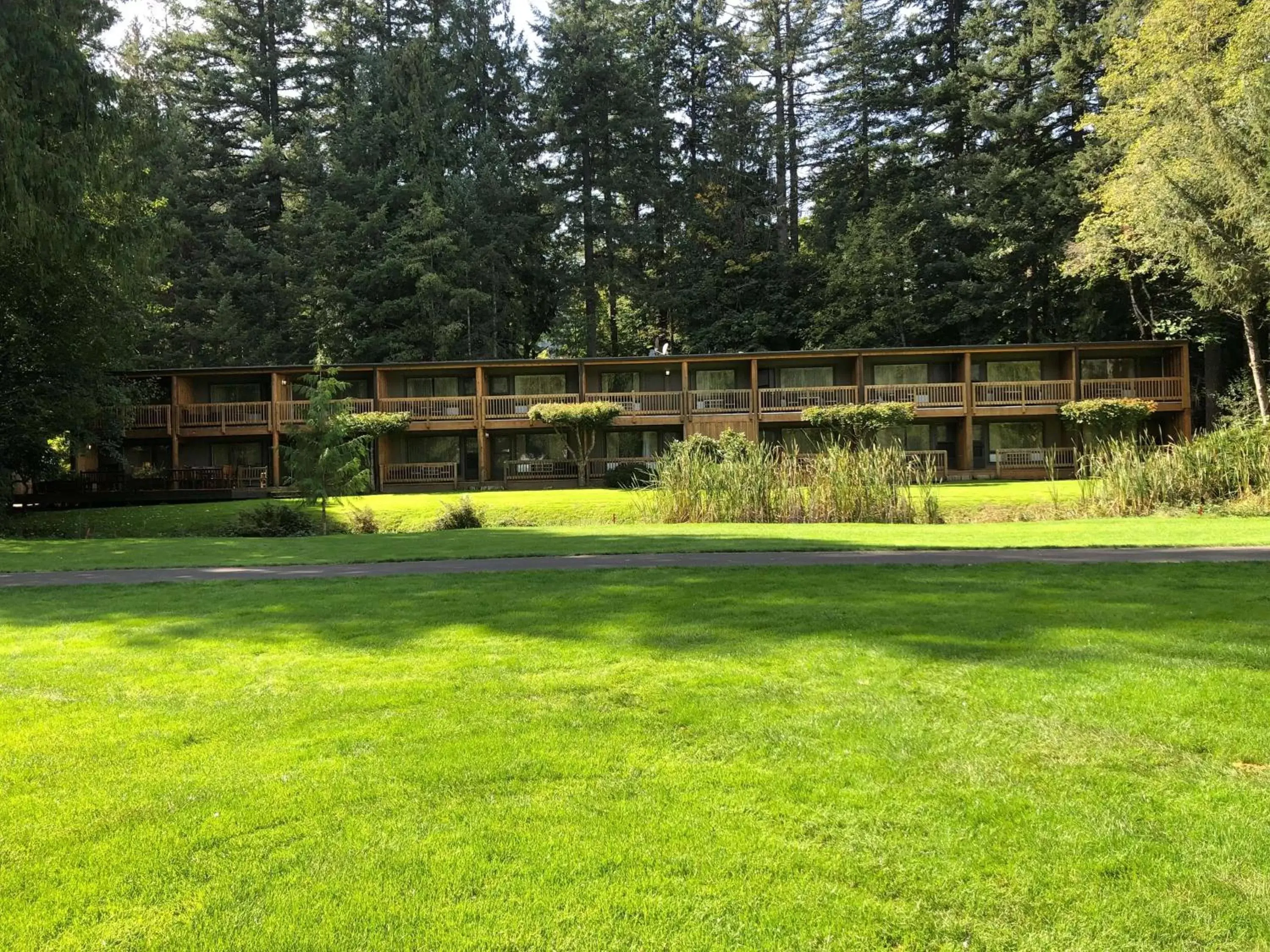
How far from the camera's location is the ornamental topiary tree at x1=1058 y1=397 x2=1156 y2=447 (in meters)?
30.8

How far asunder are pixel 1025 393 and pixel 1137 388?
181 inches

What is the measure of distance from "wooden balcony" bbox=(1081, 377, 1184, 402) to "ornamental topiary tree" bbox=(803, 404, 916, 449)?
25.9 ft

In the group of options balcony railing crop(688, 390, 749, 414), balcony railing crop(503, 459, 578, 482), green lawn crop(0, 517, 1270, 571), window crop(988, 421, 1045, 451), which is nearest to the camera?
green lawn crop(0, 517, 1270, 571)

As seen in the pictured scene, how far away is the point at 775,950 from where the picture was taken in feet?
7.58

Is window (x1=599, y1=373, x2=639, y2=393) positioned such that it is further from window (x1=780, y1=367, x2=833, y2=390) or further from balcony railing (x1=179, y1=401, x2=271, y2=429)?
balcony railing (x1=179, y1=401, x2=271, y2=429)

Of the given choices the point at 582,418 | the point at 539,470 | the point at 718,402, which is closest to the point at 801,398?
the point at 718,402

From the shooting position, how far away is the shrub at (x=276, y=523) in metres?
19.5

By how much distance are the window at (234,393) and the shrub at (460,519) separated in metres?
19.5

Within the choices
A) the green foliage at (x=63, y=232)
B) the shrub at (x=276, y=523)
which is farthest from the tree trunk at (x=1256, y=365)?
the green foliage at (x=63, y=232)

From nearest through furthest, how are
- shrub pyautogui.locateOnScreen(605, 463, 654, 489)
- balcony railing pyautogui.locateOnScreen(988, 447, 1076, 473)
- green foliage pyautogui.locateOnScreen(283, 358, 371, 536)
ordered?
green foliage pyautogui.locateOnScreen(283, 358, 371, 536), shrub pyautogui.locateOnScreen(605, 463, 654, 489), balcony railing pyautogui.locateOnScreen(988, 447, 1076, 473)

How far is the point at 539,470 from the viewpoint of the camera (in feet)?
112

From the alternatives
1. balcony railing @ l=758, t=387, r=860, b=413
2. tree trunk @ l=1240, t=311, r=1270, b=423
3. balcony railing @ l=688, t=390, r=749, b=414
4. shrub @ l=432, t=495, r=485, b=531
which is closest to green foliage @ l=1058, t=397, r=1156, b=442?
tree trunk @ l=1240, t=311, r=1270, b=423

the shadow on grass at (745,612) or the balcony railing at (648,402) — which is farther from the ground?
the balcony railing at (648,402)

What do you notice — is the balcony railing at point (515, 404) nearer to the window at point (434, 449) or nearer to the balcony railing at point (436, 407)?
the balcony railing at point (436, 407)
